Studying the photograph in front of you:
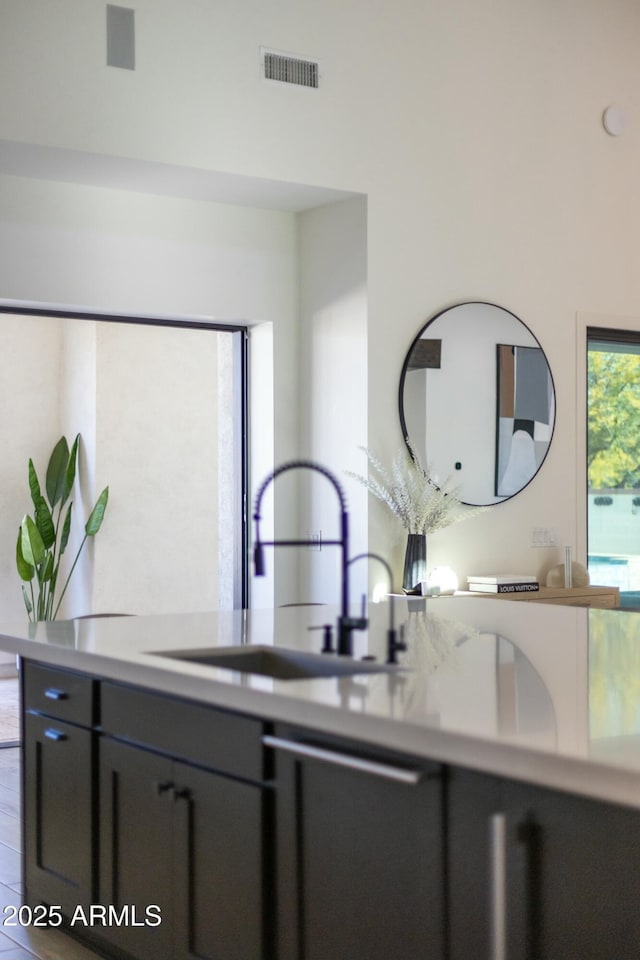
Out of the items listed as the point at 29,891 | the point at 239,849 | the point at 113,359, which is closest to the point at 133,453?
the point at 113,359

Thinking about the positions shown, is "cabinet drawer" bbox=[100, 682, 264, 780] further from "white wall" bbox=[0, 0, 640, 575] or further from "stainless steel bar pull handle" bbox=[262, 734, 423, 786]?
"white wall" bbox=[0, 0, 640, 575]

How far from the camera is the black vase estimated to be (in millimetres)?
5723

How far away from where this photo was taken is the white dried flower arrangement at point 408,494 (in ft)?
18.8

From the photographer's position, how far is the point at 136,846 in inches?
114

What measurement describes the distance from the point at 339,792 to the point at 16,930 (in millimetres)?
1629

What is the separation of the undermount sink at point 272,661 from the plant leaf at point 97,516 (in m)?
5.08

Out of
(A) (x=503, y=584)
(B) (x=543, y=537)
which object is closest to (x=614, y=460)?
(B) (x=543, y=537)

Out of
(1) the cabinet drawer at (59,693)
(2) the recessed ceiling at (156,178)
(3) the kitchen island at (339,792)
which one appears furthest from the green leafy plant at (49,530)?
(3) the kitchen island at (339,792)

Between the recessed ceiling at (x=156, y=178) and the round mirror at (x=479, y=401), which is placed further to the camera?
the round mirror at (x=479, y=401)

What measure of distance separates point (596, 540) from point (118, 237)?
10.3ft

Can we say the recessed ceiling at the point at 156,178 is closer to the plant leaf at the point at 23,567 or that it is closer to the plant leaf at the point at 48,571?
the plant leaf at the point at 48,571

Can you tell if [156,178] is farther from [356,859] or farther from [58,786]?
[356,859]

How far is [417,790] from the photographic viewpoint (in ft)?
6.97

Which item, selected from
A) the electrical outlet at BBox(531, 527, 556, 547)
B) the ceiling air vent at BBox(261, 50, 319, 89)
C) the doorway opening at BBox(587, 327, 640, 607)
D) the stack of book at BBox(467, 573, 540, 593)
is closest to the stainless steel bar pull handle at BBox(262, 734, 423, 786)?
the stack of book at BBox(467, 573, 540, 593)
